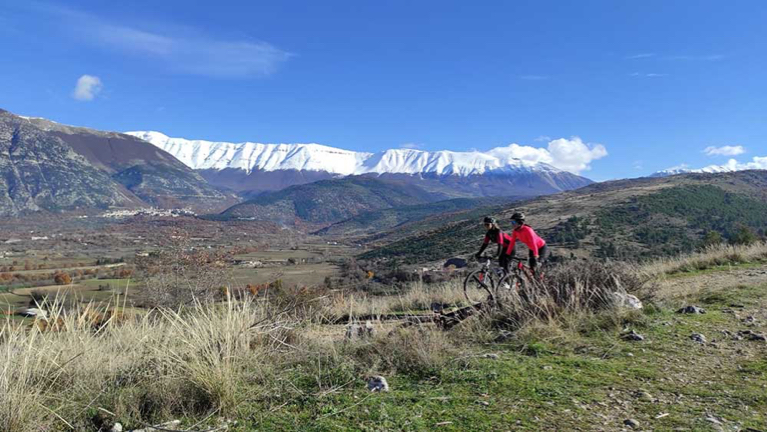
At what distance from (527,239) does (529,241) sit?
54 millimetres

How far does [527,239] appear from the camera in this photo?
842cm

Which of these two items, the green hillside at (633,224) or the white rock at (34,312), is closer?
the white rock at (34,312)

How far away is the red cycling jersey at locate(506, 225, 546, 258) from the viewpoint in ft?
27.5

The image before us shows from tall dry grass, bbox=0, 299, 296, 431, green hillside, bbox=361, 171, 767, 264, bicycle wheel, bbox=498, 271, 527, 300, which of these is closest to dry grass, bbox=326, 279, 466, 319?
bicycle wheel, bbox=498, 271, 527, 300

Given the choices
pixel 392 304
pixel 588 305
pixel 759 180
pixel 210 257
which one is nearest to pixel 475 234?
pixel 210 257

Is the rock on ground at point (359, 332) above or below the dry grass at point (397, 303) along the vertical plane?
above

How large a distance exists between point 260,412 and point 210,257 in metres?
16.9

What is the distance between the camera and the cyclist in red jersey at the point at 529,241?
8336mm

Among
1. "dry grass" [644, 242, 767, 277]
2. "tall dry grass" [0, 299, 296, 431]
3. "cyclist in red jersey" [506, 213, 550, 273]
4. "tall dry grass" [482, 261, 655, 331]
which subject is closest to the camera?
"tall dry grass" [0, 299, 296, 431]

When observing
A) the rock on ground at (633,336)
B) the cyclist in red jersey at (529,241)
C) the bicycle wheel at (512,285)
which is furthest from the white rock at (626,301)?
the cyclist in red jersey at (529,241)

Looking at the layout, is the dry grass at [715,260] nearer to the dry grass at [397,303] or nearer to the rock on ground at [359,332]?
the dry grass at [397,303]

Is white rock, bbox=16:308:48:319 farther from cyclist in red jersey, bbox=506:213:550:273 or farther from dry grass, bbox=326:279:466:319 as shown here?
cyclist in red jersey, bbox=506:213:550:273

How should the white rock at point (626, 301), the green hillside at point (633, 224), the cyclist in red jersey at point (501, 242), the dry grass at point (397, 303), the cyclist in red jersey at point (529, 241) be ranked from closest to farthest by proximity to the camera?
the white rock at point (626, 301), the cyclist in red jersey at point (529, 241), the cyclist in red jersey at point (501, 242), the dry grass at point (397, 303), the green hillside at point (633, 224)

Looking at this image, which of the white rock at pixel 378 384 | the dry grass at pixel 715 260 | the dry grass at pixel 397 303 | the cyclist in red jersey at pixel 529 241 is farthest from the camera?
the dry grass at pixel 715 260
